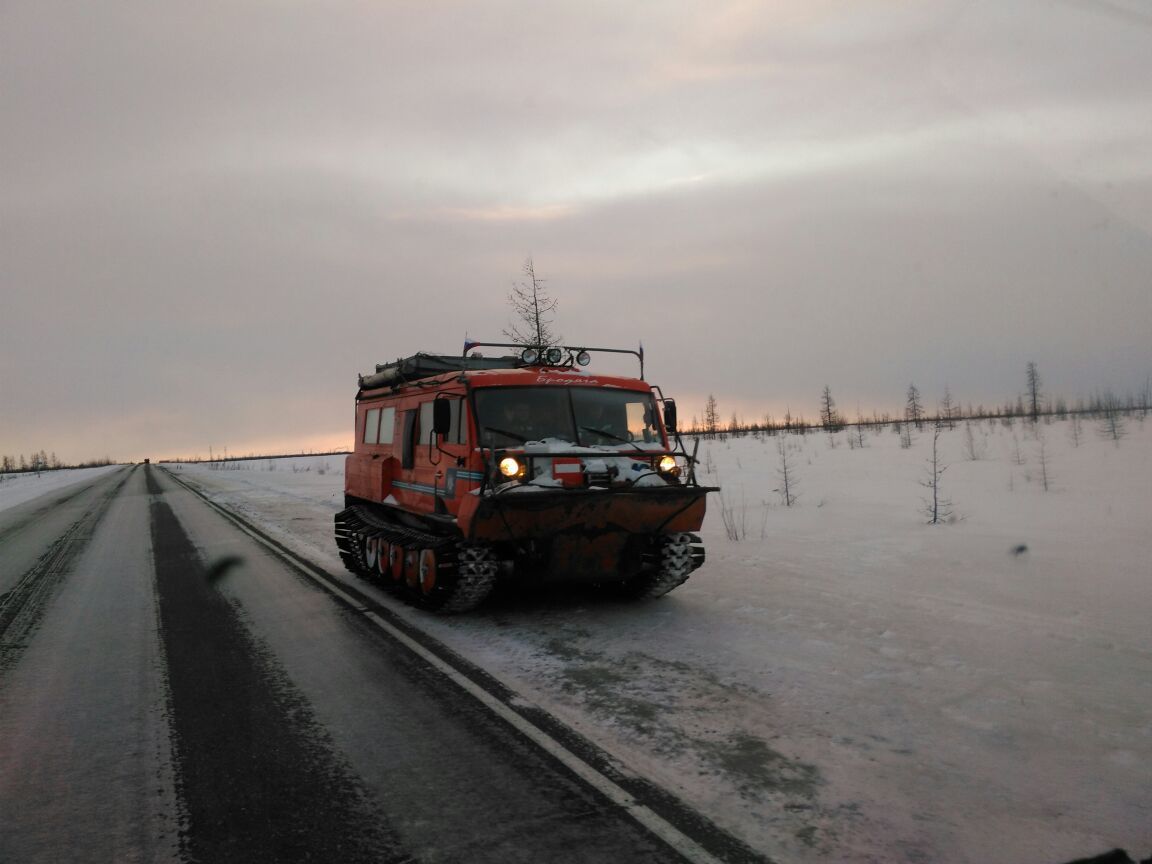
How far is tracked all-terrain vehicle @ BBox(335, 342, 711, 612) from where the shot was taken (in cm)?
698

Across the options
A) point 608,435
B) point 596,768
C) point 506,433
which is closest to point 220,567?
point 506,433

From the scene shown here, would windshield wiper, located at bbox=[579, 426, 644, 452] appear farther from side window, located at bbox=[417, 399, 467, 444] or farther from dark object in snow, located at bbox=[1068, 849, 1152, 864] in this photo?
dark object in snow, located at bbox=[1068, 849, 1152, 864]

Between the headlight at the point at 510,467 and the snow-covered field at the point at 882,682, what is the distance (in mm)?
1521

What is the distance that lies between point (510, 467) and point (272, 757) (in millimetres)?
3399

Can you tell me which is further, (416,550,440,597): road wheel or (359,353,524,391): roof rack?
(359,353,524,391): roof rack

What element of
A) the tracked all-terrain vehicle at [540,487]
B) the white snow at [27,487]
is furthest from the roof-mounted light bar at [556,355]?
the white snow at [27,487]

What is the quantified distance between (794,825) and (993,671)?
9.70 ft

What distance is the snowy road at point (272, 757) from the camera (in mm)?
3285

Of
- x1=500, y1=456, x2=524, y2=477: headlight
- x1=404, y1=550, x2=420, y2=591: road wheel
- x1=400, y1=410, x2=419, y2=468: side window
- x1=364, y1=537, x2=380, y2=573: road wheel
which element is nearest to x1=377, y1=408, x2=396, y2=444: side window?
x1=400, y1=410, x2=419, y2=468: side window

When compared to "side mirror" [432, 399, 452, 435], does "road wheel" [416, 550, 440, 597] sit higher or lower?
lower

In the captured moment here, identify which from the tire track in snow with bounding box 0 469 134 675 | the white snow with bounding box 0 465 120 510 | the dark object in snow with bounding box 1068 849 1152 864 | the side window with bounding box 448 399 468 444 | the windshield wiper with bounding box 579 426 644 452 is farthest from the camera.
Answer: the white snow with bounding box 0 465 120 510

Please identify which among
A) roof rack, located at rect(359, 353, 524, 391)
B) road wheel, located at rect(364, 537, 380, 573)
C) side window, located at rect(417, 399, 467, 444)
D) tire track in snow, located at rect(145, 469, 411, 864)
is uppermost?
roof rack, located at rect(359, 353, 524, 391)

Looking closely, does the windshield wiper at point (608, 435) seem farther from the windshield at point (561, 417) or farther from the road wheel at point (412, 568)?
the road wheel at point (412, 568)

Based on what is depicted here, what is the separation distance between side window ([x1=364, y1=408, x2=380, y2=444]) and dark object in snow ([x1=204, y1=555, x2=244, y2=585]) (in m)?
2.82
